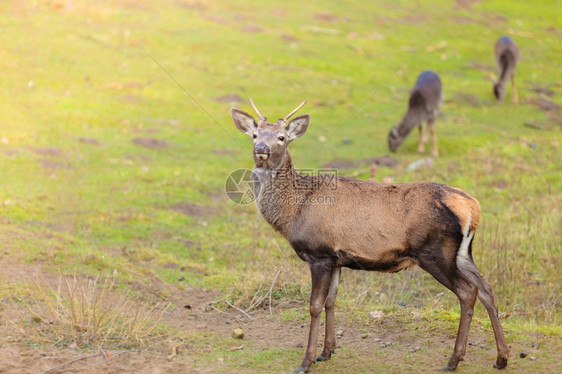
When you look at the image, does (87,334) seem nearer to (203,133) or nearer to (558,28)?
(203,133)

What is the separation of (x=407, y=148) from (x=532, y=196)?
17.7 ft

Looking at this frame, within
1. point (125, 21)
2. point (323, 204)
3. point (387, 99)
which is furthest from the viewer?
point (125, 21)

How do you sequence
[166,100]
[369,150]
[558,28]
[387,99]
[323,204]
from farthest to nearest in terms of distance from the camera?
[558,28], [387,99], [166,100], [369,150], [323,204]

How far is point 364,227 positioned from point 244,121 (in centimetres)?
228

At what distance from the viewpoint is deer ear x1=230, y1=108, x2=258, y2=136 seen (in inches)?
328

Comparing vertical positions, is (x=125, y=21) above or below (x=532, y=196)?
above

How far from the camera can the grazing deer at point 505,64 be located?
933 inches

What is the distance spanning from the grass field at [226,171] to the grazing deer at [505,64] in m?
0.46

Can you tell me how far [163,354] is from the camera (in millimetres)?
7055

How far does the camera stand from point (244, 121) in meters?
8.43

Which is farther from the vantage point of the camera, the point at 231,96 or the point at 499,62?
the point at 499,62

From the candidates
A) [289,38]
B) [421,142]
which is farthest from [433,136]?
[289,38]

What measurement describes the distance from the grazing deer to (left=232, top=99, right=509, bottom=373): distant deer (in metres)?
17.7

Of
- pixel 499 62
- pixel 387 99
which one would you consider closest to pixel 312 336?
pixel 387 99
